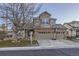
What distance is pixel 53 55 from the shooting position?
25.7 ft

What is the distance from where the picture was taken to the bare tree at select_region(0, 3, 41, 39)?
7.88 metres

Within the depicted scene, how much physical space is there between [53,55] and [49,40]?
1.21ft

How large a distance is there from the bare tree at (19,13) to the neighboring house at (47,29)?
180 mm

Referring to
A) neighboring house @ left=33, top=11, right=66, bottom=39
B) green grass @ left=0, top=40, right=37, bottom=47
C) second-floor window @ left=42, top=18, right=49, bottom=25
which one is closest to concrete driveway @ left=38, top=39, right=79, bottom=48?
neighboring house @ left=33, top=11, right=66, bottom=39

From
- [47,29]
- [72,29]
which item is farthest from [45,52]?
[72,29]

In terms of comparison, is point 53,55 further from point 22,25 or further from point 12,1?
point 12,1

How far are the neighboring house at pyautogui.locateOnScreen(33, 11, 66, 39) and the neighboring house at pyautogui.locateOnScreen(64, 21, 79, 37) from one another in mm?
96

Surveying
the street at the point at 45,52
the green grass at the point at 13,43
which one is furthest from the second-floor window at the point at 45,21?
the street at the point at 45,52

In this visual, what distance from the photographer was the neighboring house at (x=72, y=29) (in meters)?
7.93

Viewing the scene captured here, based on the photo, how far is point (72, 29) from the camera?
8.01 m

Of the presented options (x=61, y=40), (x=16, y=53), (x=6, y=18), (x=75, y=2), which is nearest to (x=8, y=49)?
(x=16, y=53)

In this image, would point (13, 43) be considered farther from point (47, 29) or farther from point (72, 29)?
point (72, 29)

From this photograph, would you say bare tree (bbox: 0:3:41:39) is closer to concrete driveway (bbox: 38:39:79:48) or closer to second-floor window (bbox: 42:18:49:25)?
second-floor window (bbox: 42:18:49:25)

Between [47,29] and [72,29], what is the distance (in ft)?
1.89
